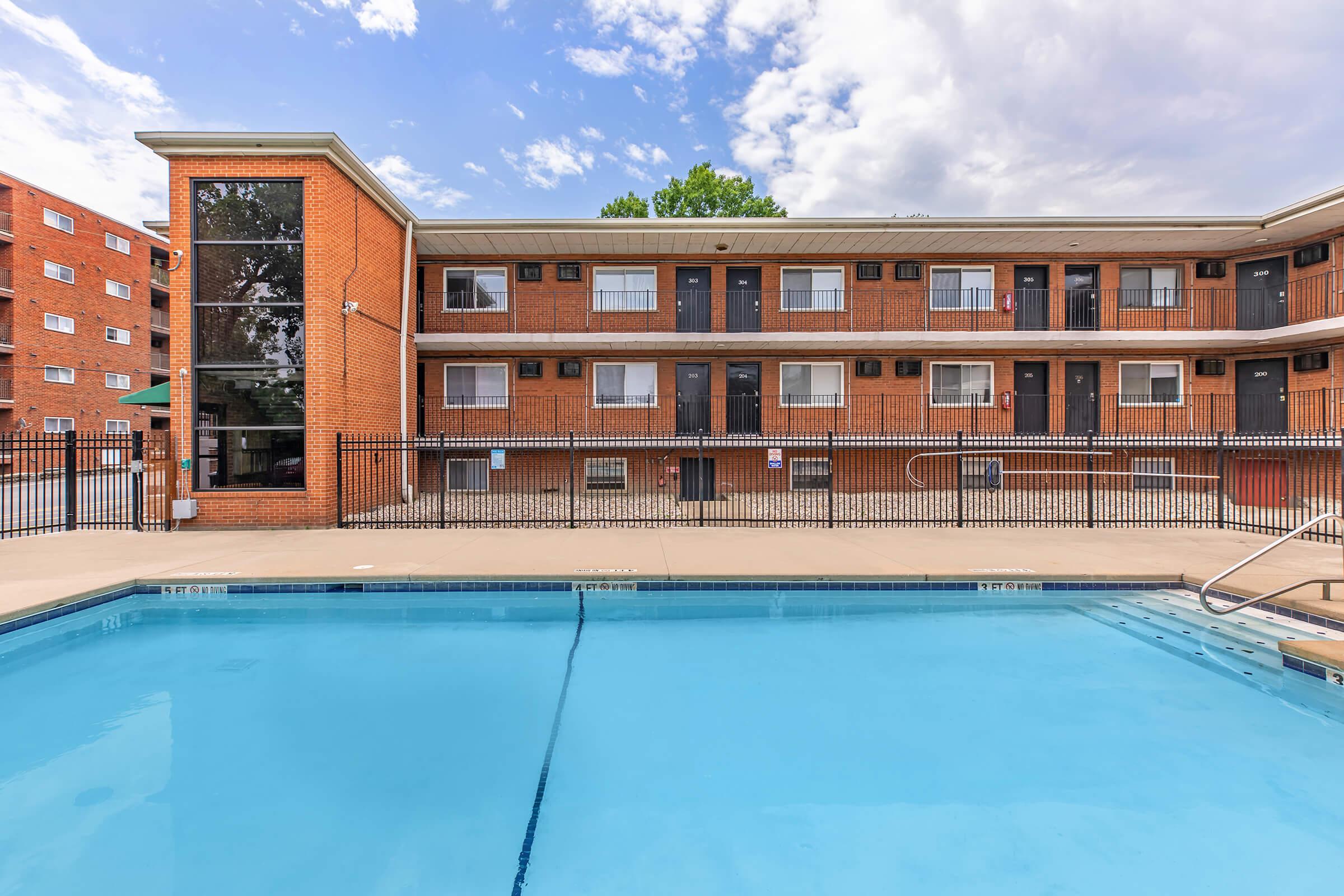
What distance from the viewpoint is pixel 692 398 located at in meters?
15.6

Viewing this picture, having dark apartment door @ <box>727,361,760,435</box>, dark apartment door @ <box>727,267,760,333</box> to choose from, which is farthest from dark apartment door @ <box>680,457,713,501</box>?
dark apartment door @ <box>727,267,760,333</box>

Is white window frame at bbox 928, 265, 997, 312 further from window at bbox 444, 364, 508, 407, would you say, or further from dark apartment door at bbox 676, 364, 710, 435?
window at bbox 444, 364, 508, 407

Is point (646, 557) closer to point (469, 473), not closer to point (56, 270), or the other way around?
point (469, 473)

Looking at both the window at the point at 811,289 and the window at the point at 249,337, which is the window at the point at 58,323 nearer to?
the window at the point at 249,337

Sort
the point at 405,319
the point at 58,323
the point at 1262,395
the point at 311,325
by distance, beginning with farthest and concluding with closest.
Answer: the point at 58,323 → the point at 1262,395 → the point at 405,319 → the point at 311,325

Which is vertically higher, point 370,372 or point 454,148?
point 454,148

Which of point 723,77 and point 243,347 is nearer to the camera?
point 243,347

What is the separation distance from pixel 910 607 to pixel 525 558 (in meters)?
4.80

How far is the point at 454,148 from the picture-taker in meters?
21.2

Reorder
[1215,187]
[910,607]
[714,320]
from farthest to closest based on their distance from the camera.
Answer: [1215,187] → [714,320] → [910,607]

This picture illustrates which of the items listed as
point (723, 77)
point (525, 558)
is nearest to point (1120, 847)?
point (525, 558)

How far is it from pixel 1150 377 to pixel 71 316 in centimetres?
4703

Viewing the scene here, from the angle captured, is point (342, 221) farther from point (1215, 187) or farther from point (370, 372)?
point (1215, 187)

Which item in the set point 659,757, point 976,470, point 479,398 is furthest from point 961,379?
point 659,757
